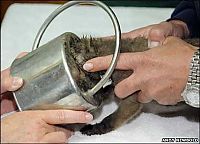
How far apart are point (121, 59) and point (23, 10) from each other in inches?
21.8

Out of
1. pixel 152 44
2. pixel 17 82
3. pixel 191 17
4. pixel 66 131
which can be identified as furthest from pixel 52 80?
pixel 191 17

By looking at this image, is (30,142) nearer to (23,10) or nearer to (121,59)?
(121,59)

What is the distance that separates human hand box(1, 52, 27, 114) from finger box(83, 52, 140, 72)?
0.48 ft

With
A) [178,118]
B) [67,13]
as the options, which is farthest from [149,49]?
[67,13]

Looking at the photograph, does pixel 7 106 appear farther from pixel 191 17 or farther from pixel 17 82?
pixel 191 17

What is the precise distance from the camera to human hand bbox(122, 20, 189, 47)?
0.99m

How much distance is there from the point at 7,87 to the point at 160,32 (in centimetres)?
38

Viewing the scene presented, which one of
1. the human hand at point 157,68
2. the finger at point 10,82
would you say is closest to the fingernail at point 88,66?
the human hand at point 157,68

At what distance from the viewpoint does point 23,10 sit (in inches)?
53.2

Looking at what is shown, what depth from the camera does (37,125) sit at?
0.86 meters

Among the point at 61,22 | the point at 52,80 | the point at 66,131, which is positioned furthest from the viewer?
the point at 61,22

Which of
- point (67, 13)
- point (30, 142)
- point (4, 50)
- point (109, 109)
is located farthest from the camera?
point (67, 13)

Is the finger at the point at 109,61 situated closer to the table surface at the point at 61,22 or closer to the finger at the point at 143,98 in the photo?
the finger at the point at 143,98

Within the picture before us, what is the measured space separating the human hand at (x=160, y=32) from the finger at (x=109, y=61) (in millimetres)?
98
